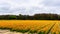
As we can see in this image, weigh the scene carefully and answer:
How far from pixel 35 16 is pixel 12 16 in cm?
1238

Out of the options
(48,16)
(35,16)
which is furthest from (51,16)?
(35,16)

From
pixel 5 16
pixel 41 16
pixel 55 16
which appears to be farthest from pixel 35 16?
pixel 5 16

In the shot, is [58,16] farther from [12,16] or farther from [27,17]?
[12,16]

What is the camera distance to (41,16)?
266ft

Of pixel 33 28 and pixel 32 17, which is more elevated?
pixel 32 17

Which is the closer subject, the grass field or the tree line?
the grass field

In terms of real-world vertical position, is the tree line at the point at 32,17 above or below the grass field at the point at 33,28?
above

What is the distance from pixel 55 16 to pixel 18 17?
19701mm

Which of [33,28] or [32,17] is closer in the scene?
[33,28]

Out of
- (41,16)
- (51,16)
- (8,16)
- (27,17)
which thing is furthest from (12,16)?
(51,16)

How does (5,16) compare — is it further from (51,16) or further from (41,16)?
(51,16)

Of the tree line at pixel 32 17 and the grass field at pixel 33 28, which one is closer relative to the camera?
the grass field at pixel 33 28

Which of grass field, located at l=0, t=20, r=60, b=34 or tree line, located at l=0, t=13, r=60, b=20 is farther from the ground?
tree line, located at l=0, t=13, r=60, b=20

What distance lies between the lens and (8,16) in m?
78.7
